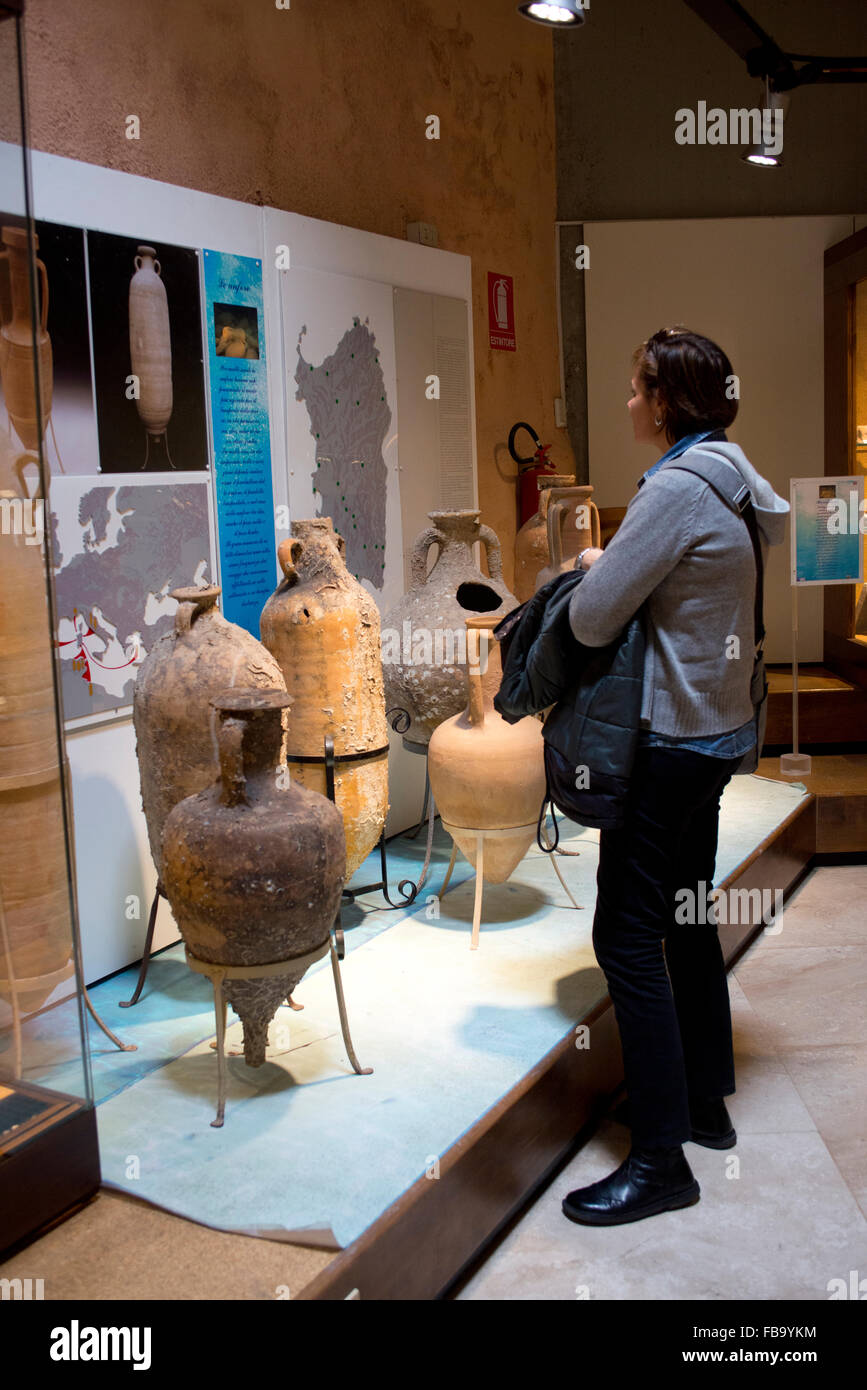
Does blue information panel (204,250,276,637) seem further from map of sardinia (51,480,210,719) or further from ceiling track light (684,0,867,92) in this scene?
ceiling track light (684,0,867,92)

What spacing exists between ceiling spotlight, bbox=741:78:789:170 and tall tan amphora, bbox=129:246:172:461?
3251 millimetres

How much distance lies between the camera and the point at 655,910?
2.50m

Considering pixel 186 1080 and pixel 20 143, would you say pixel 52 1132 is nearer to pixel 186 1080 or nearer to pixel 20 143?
pixel 186 1080

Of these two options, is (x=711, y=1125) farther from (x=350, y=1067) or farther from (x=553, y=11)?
(x=553, y=11)

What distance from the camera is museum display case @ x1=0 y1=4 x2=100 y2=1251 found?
2.18 metres

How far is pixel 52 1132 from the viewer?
7.47 ft

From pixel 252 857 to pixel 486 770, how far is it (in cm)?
119

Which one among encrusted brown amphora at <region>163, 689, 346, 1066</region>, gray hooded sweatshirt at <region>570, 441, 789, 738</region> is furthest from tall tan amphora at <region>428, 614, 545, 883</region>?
gray hooded sweatshirt at <region>570, 441, 789, 738</region>

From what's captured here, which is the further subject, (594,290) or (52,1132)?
(594,290)

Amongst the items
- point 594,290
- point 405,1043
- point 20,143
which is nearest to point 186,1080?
point 405,1043

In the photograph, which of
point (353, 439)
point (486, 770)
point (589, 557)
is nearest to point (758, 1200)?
point (486, 770)

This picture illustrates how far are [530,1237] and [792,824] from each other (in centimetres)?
253

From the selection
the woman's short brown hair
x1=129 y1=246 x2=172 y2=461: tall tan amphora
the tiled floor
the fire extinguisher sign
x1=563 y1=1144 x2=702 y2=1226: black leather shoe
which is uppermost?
the fire extinguisher sign

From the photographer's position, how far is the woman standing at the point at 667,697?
92.2 inches
